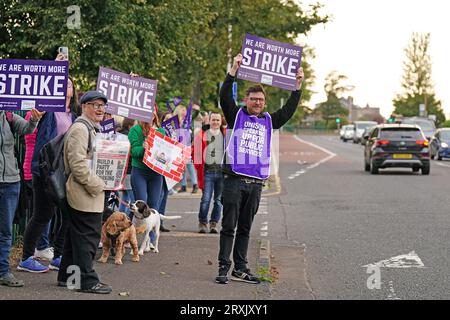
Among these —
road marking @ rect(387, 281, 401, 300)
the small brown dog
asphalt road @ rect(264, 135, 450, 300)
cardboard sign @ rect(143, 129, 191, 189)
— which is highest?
cardboard sign @ rect(143, 129, 191, 189)

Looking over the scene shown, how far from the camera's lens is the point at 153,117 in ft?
37.2

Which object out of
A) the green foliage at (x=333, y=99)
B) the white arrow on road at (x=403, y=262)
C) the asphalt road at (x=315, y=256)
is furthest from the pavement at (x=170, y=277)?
the green foliage at (x=333, y=99)

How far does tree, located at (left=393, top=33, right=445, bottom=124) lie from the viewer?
113 meters

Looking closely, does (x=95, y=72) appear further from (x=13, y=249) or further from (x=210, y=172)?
(x=13, y=249)

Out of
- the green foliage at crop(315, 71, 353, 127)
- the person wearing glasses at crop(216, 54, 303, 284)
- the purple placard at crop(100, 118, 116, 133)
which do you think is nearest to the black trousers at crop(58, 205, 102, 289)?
the person wearing glasses at crop(216, 54, 303, 284)

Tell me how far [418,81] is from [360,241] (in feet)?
344

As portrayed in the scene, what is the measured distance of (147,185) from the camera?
11125 millimetres

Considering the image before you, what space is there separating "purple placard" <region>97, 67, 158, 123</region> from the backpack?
315 centimetres

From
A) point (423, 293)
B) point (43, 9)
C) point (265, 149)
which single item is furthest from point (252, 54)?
point (43, 9)

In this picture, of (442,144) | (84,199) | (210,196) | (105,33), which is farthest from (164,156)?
(442,144)

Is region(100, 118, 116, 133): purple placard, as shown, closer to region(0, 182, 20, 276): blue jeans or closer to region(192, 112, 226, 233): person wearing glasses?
region(192, 112, 226, 233): person wearing glasses

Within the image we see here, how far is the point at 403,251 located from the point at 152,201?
→ 119 inches

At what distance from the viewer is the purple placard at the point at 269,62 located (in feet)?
32.4

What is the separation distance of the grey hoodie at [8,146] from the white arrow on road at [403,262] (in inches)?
155
